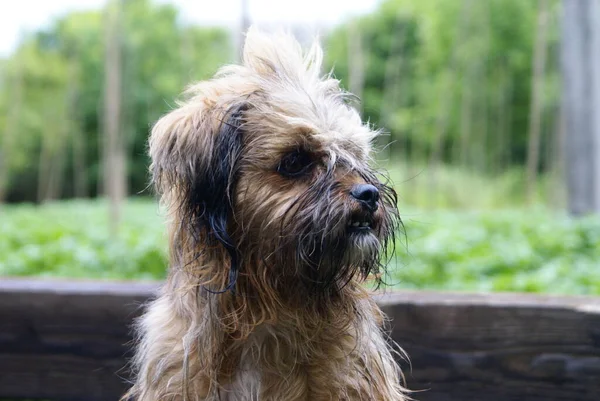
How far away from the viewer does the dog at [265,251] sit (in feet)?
7.66

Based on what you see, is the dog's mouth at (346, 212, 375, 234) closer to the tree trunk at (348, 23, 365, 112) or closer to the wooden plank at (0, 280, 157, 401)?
the wooden plank at (0, 280, 157, 401)

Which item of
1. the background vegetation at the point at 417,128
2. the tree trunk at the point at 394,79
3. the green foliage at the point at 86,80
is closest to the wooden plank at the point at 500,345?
the background vegetation at the point at 417,128

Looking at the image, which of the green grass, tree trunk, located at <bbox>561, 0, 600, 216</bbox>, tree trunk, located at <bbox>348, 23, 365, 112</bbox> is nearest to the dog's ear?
the green grass

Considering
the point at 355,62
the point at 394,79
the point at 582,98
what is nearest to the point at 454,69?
the point at 355,62

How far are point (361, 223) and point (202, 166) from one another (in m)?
0.54

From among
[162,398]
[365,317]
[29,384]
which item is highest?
[365,317]

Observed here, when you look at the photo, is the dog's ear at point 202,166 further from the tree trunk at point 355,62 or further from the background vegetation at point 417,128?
the tree trunk at point 355,62

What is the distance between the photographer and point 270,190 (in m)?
2.37

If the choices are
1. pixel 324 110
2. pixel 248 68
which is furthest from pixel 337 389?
pixel 248 68

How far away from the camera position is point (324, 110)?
2564 millimetres

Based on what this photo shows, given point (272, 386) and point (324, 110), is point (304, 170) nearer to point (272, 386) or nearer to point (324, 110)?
point (324, 110)

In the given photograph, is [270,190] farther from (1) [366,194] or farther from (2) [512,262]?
(2) [512,262]

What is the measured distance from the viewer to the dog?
234 centimetres

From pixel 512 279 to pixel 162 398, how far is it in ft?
10.9
